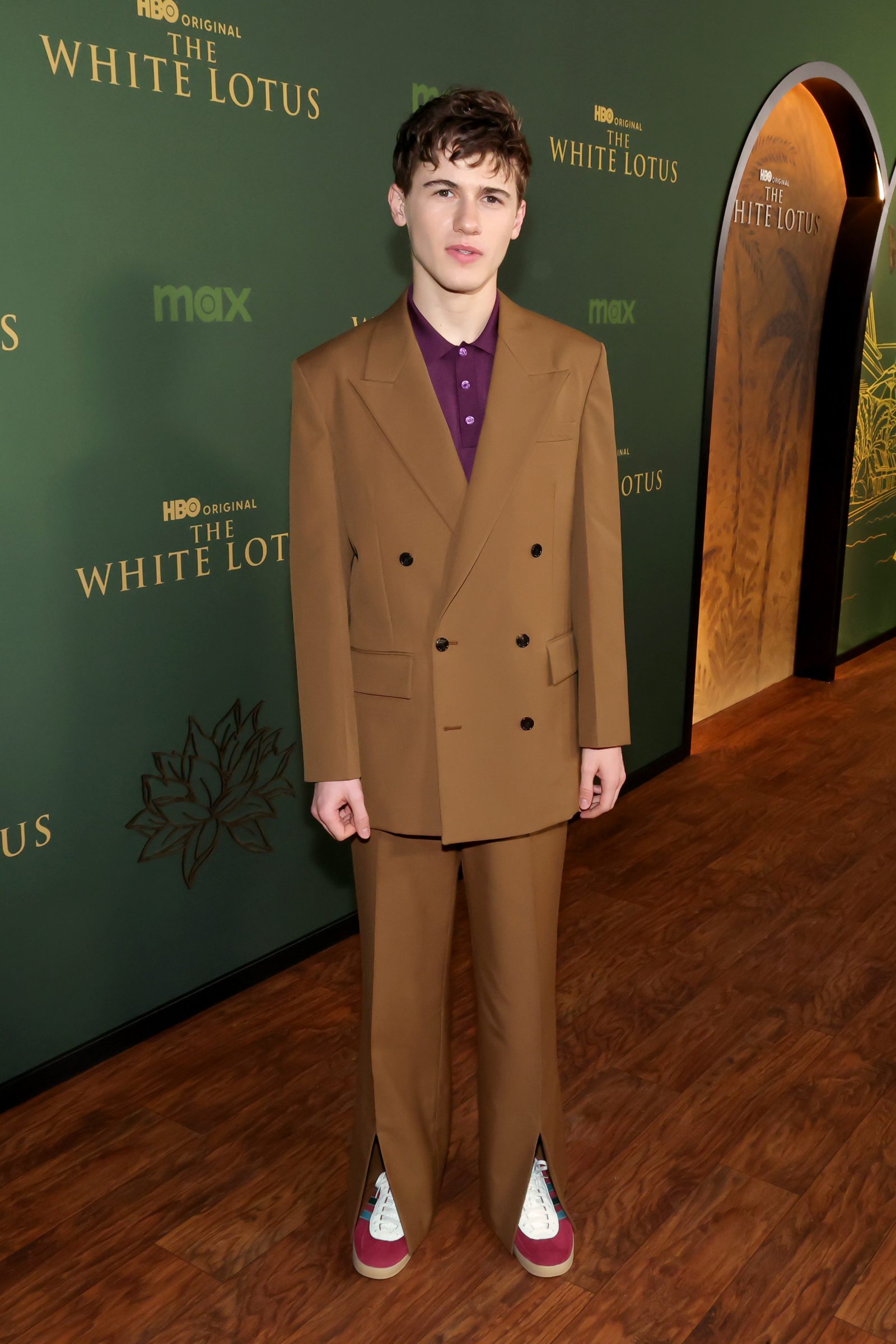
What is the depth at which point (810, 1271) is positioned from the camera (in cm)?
192

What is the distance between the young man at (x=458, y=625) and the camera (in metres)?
A: 1.63

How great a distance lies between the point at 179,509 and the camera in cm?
246

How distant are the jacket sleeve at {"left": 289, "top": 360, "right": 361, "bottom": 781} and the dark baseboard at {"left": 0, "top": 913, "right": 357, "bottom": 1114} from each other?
1.10 metres

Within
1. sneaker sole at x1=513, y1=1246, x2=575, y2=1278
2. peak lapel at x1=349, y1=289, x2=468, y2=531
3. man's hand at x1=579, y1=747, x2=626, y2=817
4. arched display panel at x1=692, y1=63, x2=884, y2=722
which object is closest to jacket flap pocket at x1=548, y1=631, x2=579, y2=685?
man's hand at x1=579, y1=747, x2=626, y2=817

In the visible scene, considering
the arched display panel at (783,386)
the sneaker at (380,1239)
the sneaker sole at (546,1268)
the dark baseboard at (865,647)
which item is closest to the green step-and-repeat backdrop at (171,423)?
the sneaker at (380,1239)

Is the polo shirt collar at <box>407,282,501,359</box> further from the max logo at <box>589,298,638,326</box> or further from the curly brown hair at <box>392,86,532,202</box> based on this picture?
the max logo at <box>589,298,638,326</box>

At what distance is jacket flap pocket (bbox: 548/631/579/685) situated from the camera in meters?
1.74

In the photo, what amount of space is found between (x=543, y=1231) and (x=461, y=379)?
133 cm

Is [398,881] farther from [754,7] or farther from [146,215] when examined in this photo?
[754,7]

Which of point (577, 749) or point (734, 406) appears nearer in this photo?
point (577, 749)

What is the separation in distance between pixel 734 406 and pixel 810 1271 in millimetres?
3405

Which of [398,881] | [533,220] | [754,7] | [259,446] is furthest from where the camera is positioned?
[754,7]

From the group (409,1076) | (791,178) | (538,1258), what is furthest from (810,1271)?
Result: (791,178)

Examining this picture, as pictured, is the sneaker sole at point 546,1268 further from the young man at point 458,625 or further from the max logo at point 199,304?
the max logo at point 199,304
